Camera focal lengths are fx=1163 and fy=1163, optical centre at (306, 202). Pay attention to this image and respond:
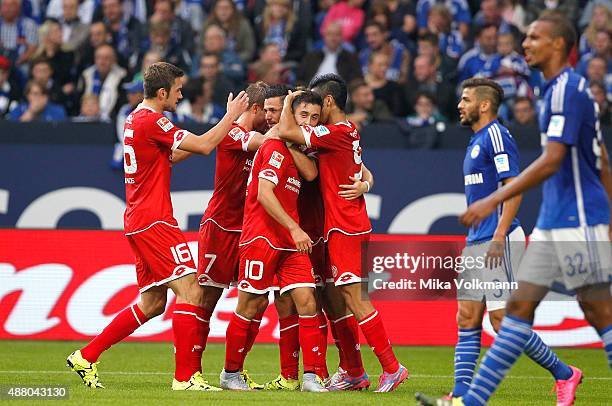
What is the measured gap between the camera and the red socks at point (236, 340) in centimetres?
874

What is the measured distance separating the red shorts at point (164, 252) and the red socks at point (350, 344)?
1.27 m

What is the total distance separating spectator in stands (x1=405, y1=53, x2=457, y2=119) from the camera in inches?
620

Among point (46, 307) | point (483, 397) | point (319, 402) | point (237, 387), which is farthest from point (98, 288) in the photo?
point (483, 397)

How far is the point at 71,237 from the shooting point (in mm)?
12758

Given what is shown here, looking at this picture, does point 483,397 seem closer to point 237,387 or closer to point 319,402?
point 319,402

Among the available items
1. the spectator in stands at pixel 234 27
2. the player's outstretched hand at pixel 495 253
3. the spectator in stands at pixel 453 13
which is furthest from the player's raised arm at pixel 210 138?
the spectator in stands at pixel 453 13

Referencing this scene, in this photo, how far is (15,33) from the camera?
1734cm

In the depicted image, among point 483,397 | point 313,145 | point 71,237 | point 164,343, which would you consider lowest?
point 164,343

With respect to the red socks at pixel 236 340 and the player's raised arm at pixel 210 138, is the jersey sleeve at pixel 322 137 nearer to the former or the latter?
the player's raised arm at pixel 210 138

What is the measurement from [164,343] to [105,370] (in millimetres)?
2409

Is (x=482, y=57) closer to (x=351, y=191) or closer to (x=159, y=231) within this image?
(x=351, y=191)

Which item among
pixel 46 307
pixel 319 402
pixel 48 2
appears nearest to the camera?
pixel 319 402

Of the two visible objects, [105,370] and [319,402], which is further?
[105,370]

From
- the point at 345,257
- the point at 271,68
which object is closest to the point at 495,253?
the point at 345,257
